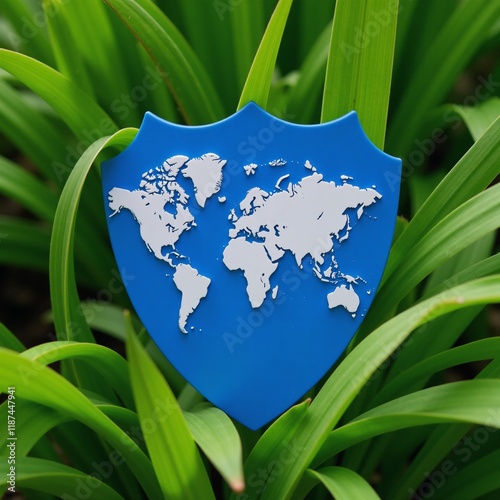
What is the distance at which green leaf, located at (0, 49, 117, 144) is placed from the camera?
0.83 meters

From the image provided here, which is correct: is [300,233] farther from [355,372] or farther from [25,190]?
[25,190]

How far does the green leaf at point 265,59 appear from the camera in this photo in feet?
2.60

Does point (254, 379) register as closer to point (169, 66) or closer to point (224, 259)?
point (224, 259)

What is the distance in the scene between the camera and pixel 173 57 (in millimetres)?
958

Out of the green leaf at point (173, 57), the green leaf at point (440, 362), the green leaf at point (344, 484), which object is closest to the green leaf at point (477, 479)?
the green leaf at point (440, 362)

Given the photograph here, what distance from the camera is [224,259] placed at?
81 centimetres

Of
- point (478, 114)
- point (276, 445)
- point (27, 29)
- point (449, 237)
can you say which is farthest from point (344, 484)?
point (27, 29)

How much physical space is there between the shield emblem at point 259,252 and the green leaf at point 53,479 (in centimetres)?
17

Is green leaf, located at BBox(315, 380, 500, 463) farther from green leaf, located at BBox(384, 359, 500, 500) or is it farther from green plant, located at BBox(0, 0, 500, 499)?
green leaf, located at BBox(384, 359, 500, 500)

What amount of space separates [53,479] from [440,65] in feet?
2.99

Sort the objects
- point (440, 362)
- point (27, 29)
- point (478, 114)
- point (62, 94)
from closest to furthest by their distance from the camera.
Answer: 1. point (440, 362)
2. point (62, 94)
3. point (478, 114)
4. point (27, 29)

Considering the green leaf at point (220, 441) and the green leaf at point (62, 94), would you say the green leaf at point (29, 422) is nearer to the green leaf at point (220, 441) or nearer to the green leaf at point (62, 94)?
the green leaf at point (220, 441)

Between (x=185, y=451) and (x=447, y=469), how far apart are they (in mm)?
475

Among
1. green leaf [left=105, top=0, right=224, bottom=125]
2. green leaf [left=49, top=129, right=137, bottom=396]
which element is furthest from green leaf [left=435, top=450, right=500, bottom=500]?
green leaf [left=105, top=0, right=224, bottom=125]
